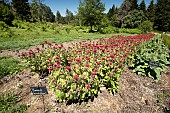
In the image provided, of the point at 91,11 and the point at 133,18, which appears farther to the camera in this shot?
the point at 133,18

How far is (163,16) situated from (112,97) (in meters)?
52.1

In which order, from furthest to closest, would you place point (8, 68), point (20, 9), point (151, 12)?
point (151, 12), point (20, 9), point (8, 68)

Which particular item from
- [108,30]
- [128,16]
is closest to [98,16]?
[108,30]

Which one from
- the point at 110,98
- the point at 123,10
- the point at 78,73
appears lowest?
the point at 110,98

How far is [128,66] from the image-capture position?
6.69 metres

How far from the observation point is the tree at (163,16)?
4797cm

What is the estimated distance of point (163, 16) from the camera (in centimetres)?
4834

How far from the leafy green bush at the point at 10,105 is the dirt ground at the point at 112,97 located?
133 mm

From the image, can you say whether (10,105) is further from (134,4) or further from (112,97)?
(134,4)

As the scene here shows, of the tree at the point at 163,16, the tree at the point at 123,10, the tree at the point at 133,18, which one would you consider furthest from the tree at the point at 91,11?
the tree at the point at 163,16

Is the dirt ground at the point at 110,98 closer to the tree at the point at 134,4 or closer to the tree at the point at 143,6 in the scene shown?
the tree at the point at 134,4

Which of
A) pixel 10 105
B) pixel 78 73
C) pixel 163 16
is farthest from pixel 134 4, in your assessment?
pixel 10 105

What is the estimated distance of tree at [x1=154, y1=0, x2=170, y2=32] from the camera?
1889 inches

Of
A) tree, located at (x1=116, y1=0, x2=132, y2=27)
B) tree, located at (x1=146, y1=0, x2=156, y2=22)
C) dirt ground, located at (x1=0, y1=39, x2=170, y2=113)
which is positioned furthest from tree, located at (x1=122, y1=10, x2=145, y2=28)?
dirt ground, located at (x1=0, y1=39, x2=170, y2=113)
